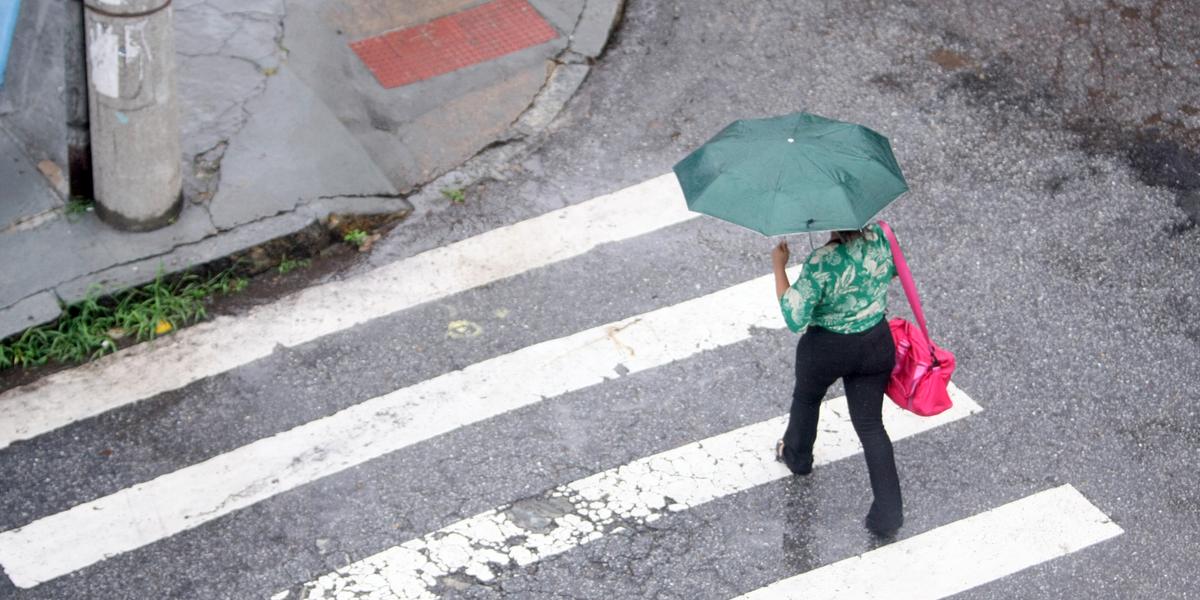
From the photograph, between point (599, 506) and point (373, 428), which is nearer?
point (599, 506)

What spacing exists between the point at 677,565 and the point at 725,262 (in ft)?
6.75

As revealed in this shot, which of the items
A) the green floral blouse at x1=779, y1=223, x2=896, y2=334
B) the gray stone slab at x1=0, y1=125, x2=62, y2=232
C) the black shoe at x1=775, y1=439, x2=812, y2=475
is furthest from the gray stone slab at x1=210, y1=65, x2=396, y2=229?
the green floral blouse at x1=779, y1=223, x2=896, y2=334

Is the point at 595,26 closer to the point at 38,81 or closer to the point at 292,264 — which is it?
the point at 292,264

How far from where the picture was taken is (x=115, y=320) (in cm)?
648

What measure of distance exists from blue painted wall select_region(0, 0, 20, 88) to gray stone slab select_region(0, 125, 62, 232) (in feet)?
1.94

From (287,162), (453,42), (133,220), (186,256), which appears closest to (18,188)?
(133,220)

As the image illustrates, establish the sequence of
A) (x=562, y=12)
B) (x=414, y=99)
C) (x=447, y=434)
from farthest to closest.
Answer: (x=562, y=12)
(x=414, y=99)
(x=447, y=434)

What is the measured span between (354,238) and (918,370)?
3.30 metres

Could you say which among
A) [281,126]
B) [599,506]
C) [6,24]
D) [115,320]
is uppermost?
[6,24]

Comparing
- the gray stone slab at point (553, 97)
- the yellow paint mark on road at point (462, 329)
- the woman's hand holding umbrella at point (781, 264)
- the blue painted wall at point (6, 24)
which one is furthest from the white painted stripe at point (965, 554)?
the blue painted wall at point (6, 24)

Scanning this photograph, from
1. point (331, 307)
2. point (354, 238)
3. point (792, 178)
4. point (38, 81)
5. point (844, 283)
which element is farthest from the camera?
point (354, 238)

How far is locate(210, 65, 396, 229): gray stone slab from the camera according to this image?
7004 millimetres

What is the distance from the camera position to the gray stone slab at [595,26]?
27.4 ft

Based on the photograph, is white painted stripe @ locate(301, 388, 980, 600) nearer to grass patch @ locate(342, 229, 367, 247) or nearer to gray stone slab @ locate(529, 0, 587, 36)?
grass patch @ locate(342, 229, 367, 247)
